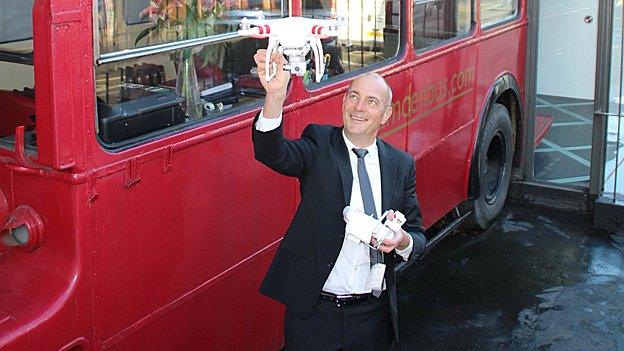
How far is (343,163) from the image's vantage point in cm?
264

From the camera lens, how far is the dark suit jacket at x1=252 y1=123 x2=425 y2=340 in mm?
2627

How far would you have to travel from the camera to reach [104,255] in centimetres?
253

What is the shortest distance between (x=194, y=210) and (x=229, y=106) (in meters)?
0.43

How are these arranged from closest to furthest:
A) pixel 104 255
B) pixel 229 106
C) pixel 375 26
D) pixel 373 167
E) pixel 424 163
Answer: pixel 104 255 < pixel 373 167 < pixel 229 106 < pixel 375 26 < pixel 424 163

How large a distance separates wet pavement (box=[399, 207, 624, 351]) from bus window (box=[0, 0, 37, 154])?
7.38 feet

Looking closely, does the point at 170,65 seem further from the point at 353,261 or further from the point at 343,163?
the point at 353,261

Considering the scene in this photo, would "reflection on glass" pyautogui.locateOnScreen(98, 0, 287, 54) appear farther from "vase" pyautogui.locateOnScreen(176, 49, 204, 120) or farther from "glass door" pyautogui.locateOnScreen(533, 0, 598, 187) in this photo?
"glass door" pyautogui.locateOnScreen(533, 0, 598, 187)

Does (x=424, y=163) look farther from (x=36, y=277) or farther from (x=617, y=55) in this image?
(x=36, y=277)

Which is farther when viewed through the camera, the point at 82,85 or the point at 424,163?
the point at 424,163

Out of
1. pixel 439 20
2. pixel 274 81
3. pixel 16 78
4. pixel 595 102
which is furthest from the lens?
pixel 595 102

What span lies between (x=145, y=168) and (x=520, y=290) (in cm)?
292

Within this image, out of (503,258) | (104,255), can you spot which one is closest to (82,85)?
(104,255)

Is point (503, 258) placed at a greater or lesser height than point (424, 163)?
lesser

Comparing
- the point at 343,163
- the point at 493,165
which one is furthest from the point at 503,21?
the point at 343,163
